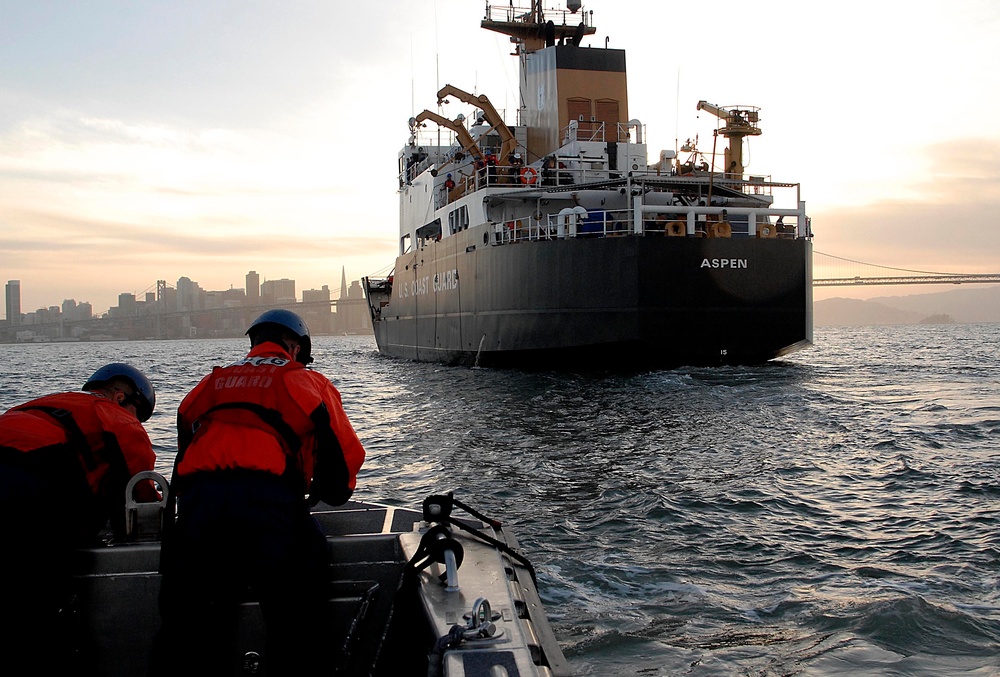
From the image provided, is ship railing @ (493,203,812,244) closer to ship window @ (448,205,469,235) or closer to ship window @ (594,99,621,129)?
ship window @ (448,205,469,235)

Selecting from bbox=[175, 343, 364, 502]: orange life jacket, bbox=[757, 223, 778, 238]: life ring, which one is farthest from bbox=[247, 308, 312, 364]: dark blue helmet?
bbox=[757, 223, 778, 238]: life ring

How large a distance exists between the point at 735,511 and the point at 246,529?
4.53 meters

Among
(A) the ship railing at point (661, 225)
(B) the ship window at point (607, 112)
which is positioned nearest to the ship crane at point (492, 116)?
(B) the ship window at point (607, 112)

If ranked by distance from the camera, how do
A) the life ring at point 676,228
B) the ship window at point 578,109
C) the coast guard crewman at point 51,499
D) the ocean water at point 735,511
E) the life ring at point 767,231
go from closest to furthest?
the coast guard crewman at point 51,499
the ocean water at point 735,511
the life ring at point 676,228
the life ring at point 767,231
the ship window at point 578,109

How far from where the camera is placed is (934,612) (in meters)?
4.07

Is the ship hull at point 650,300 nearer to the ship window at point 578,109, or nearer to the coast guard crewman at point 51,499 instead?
Answer: the ship window at point 578,109

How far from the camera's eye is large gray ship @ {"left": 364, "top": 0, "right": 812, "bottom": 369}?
1617 centimetres

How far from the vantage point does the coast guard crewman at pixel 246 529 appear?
8.29 ft

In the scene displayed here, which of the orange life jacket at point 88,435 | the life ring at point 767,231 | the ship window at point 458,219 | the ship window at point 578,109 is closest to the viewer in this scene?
the orange life jacket at point 88,435

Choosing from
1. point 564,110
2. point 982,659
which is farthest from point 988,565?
point 564,110

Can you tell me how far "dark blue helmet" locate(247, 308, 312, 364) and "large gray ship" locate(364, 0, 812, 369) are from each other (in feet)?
43.5

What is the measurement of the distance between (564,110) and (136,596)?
20768mm

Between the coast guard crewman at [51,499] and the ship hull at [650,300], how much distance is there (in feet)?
43.7

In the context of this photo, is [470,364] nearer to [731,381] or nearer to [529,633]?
[731,381]
